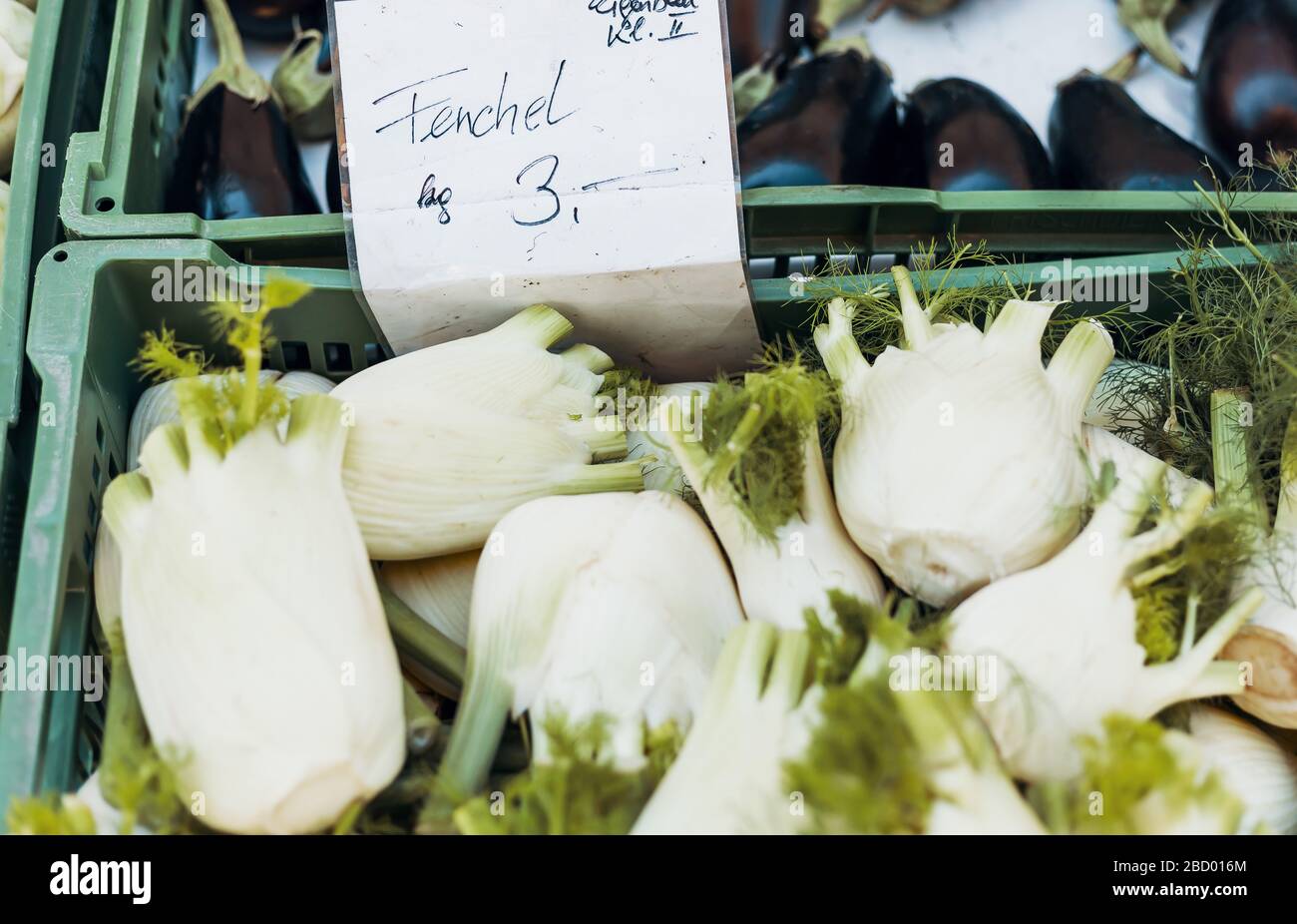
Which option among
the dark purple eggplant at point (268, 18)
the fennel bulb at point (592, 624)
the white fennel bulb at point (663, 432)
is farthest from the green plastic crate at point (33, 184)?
the white fennel bulb at point (663, 432)

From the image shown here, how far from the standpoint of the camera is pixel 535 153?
3.83 ft

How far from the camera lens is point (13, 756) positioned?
0.86 metres

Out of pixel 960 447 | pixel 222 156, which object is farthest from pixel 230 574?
pixel 222 156

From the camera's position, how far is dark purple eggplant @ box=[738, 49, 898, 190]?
4.58 ft

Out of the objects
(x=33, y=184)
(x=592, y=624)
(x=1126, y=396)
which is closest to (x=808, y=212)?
(x=1126, y=396)

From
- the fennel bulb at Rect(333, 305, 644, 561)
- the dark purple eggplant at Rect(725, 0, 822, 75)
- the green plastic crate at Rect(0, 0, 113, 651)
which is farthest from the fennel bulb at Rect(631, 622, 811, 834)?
the dark purple eggplant at Rect(725, 0, 822, 75)

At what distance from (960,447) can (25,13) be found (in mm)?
1439

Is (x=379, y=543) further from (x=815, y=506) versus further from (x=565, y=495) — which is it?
(x=815, y=506)

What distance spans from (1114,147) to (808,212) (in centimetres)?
45

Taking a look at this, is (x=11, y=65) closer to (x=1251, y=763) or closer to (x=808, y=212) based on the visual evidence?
(x=808, y=212)

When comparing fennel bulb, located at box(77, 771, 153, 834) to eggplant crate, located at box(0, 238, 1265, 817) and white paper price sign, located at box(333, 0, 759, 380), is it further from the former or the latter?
white paper price sign, located at box(333, 0, 759, 380)

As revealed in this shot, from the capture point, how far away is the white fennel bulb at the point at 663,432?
3.23 ft

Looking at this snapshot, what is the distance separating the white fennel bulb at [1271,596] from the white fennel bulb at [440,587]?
66cm
